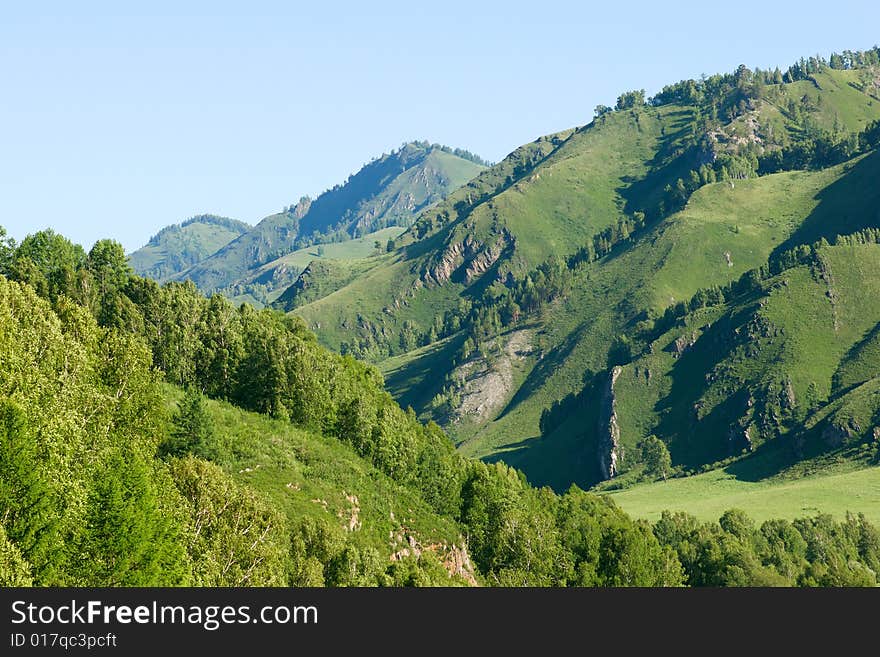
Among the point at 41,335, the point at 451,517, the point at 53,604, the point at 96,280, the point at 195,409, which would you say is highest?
the point at 96,280

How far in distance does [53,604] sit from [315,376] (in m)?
91.6

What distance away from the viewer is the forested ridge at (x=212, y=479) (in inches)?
2293

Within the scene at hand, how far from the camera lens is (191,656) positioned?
1494 inches

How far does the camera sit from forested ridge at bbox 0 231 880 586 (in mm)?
58250

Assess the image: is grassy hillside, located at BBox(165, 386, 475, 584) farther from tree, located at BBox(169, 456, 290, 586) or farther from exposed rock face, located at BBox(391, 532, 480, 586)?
tree, located at BBox(169, 456, 290, 586)

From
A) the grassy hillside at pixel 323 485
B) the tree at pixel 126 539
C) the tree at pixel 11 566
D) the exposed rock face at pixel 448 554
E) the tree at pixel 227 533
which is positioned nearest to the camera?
the tree at pixel 11 566

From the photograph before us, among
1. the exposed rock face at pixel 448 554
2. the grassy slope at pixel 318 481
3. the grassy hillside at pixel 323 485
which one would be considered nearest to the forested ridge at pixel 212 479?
the exposed rock face at pixel 448 554

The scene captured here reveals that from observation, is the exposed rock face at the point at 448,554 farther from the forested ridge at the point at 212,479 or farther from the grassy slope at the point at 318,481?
the forested ridge at the point at 212,479

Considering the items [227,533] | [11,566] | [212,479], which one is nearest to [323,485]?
[212,479]

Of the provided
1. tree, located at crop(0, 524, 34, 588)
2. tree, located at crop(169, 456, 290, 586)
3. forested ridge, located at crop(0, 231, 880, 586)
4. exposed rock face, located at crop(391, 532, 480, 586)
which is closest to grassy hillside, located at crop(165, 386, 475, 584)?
exposed rock face, located at crop(391, 532, 480, 586)

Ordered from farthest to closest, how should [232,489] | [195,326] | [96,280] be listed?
[96,280] → [195,326] → [232,489]

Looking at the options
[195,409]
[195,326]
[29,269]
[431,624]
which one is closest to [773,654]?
[431,624]

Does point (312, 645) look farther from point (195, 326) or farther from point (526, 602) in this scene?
point (195, 326)

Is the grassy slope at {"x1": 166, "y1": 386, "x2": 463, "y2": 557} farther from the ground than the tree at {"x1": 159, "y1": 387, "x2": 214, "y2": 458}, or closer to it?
closer to it
